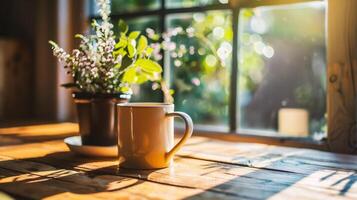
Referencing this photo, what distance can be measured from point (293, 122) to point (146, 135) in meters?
1.07

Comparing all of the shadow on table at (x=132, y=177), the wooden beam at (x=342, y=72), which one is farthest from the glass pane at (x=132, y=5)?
the shadow on table at (x=132, y=177)

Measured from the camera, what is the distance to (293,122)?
5.85 feet

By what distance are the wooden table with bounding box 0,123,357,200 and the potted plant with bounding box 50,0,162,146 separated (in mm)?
99

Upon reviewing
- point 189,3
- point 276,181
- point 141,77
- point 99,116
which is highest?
point 189,3

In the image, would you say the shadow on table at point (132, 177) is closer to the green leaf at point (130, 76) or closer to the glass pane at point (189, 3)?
the green leaf at point (130, 76)

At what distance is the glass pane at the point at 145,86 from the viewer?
2.18 m

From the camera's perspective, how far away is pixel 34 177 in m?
0.83

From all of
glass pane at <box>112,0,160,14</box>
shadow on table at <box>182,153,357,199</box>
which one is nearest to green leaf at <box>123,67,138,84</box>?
shadow on table at <box>182,153,357,199</box>

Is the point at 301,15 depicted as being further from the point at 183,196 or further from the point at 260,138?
the point at 183,196

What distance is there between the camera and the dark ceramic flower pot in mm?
1071

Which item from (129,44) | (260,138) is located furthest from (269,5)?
(129,44)

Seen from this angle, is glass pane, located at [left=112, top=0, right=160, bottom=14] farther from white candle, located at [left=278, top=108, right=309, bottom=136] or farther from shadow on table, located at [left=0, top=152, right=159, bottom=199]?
shadow on table, located at [left=0, top=152, right=159, bottom=199]

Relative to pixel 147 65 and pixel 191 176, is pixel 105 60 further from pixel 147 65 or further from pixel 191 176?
pixel 191 176

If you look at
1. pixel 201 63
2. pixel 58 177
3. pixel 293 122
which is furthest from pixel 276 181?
pixel 201 63
